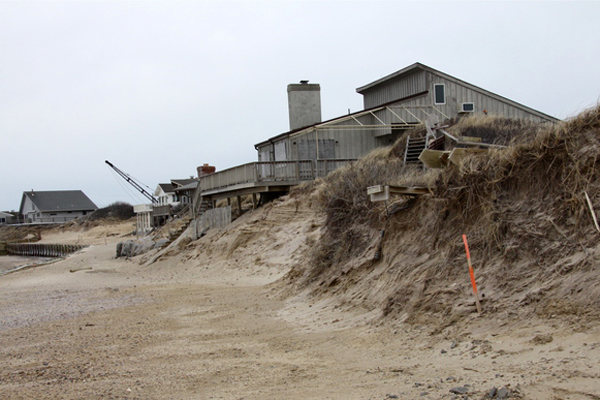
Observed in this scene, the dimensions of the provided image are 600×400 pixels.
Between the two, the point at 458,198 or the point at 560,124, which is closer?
the point at 560,124

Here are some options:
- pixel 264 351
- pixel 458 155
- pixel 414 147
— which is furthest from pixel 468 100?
pixel 264 351

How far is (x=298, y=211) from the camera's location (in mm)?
22109

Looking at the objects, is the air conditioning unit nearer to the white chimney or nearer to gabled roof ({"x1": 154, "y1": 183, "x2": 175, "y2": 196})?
the white chimney

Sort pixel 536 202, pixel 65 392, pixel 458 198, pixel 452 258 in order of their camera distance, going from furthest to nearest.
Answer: pixel 458 198 < pixel 452 258 < pixel 536 202 < pixel 65 392

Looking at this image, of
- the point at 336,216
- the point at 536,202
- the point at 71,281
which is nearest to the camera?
the point at 536,202

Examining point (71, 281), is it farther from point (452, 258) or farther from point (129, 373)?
point (452, 258)

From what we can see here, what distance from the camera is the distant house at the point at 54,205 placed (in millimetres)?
93250

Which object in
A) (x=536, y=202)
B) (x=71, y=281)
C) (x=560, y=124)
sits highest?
(x=560, y=124)

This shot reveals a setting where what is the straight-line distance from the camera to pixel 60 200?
96.6 meters

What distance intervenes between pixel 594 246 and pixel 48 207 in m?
98.1

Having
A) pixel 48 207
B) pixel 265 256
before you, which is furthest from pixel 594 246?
pixel 48 207

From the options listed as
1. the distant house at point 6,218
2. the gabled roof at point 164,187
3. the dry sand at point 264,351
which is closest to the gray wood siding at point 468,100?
the dry sand at point 264,351

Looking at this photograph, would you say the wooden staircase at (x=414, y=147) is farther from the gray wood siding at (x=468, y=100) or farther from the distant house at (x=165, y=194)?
the distant house at (x=165, y=194)

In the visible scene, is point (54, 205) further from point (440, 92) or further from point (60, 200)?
point (440, 92)
